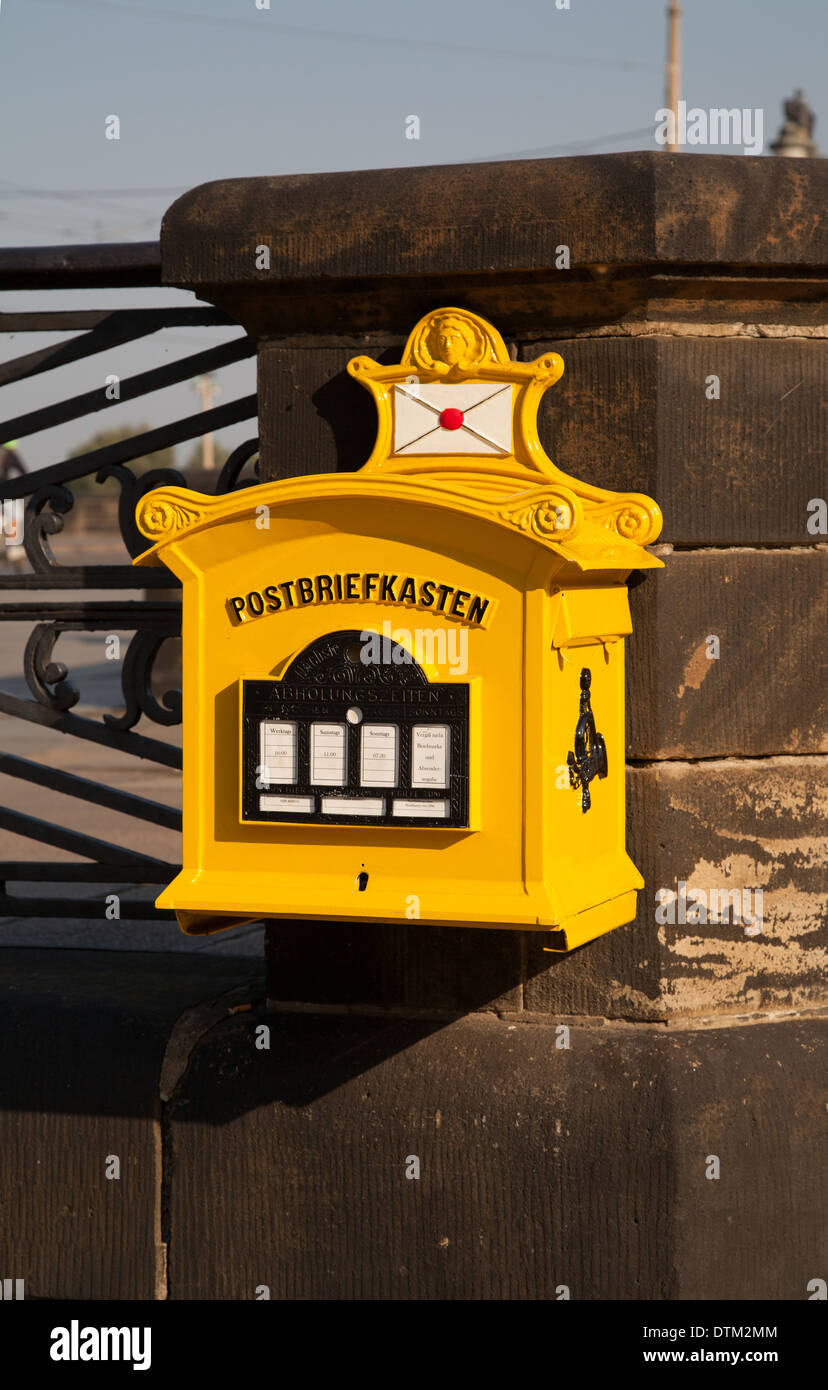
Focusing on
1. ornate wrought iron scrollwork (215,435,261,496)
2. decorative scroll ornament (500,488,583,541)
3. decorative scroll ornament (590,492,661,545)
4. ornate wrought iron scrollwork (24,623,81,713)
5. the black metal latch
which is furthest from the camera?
ornate wrought iron scrollwork (24,623,81,713)

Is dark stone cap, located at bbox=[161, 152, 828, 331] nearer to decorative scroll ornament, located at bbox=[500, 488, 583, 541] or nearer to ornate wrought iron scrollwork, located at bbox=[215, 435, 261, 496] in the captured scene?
ornate wrought iron scrollwork, located at bbox=[215, 435, 261, 496]

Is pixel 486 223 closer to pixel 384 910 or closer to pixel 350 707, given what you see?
pixel 350 707

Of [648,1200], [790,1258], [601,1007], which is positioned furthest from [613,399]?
[790,1258]

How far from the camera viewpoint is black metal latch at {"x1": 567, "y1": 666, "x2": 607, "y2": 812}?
281cm

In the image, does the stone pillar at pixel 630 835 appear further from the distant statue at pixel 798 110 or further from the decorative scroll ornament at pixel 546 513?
the distant statue at pixel 798 110

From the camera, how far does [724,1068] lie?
10.0 ft

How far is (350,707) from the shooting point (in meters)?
2.71

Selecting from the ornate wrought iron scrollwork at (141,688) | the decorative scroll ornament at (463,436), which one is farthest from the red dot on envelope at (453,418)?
the ornate wrought iron scrollwork at (141,688)

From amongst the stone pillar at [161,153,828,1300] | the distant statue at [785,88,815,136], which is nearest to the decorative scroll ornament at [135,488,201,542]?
the stone pillar at [161,153,828,1300]

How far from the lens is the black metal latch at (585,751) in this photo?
281 centimetres

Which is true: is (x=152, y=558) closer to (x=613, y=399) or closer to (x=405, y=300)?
(x=405, y=300)

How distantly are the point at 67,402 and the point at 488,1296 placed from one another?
230 cm

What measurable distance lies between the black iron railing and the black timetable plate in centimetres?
82

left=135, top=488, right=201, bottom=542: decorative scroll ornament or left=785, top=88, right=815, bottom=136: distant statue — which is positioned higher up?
left=785, top=88, right=815, bottom=136: distant statue
